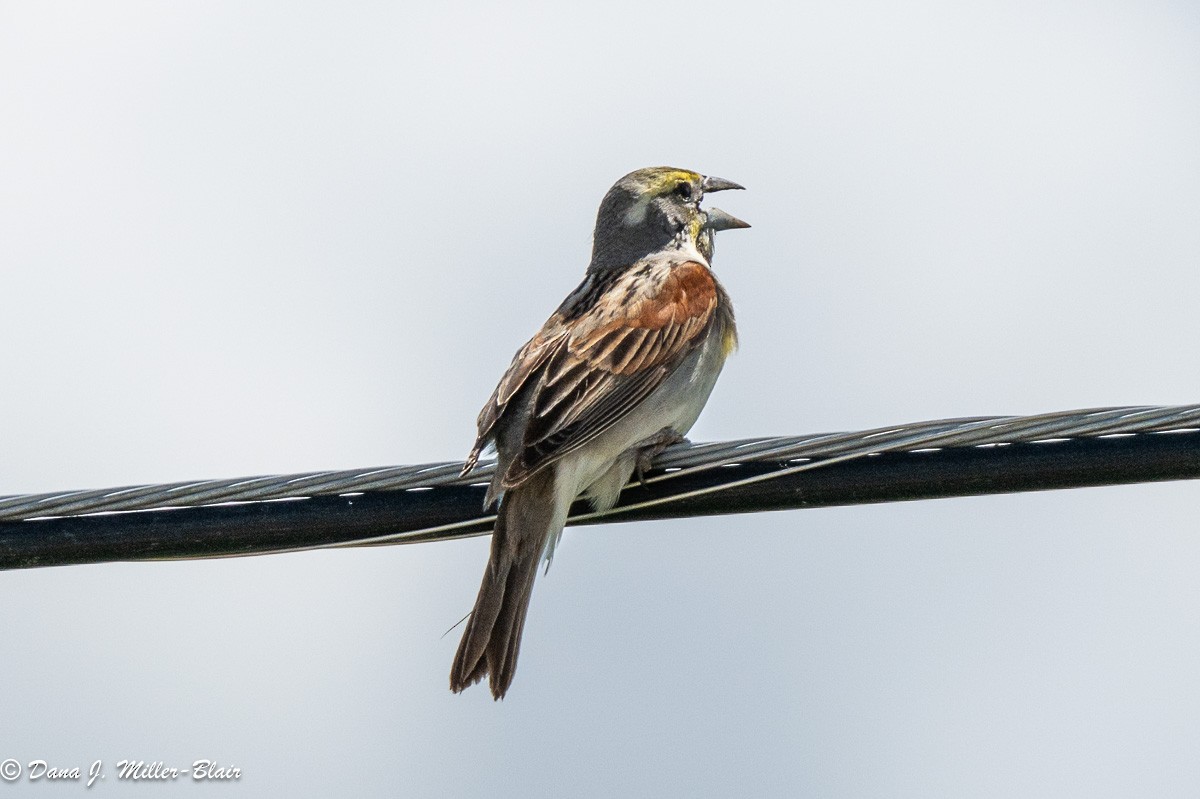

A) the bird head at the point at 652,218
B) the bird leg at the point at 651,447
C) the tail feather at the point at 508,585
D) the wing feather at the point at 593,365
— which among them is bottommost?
the tail feather at the point at 508,585

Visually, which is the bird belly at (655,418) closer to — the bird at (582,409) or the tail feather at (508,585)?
the bird at (582,409)

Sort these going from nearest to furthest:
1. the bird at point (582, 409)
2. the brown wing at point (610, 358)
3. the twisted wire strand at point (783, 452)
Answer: the twisted wire strand at point (783, 452) < the bird at point (582, 409) < the brown wing at point (610, 358)

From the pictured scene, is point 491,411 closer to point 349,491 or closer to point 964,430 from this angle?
point 349,491

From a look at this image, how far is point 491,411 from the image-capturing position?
738 centimetres

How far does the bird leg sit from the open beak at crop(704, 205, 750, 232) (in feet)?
8.21

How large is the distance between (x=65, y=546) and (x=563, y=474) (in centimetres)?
212

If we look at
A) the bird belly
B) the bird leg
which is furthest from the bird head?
the bird leg

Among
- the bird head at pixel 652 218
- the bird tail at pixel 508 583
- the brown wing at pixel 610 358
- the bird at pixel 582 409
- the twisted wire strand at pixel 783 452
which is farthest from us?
the bird head at pixel 652 218

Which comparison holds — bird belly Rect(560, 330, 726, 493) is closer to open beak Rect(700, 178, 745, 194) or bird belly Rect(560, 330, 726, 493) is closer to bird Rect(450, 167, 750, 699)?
bird Rect(450, 167, 750, 699)

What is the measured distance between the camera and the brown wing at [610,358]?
23.0 ft

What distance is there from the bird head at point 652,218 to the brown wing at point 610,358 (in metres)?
1.03

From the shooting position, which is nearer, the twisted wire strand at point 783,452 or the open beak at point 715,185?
the twisted wire strand at point 783,452

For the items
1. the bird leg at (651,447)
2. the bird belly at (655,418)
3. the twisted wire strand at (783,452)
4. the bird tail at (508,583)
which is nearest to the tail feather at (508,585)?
the bird tail at (508,583)

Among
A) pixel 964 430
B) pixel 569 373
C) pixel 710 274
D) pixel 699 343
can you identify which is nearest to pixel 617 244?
pixel 710 274
